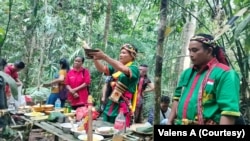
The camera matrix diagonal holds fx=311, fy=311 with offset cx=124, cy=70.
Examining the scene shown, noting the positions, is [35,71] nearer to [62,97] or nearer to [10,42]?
[10,42]

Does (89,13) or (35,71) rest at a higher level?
(89,13)

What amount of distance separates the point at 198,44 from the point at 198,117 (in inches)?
18.9

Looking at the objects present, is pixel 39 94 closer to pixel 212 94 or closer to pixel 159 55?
pixel 159 55

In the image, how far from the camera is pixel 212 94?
1982 millimetres

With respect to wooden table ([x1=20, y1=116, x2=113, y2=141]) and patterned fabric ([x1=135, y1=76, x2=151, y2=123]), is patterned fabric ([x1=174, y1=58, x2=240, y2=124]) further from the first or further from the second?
patterned fabric ([x1=135, y1=76, x2=151, y2=123])

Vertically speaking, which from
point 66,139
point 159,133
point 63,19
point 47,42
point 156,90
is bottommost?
point 66,139

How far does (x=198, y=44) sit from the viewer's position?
2.07 metres

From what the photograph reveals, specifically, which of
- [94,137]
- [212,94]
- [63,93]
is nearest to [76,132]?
[94,137]

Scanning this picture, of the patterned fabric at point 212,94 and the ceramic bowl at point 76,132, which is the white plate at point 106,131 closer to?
the ceramic bowl at point 76,132

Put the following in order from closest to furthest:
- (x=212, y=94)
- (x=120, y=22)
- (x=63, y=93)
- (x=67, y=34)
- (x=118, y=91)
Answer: (x=212, y=94) → (x=118, y=91) → (x=63, y=93) → (x=67, y=34) → (x=120, y=22)

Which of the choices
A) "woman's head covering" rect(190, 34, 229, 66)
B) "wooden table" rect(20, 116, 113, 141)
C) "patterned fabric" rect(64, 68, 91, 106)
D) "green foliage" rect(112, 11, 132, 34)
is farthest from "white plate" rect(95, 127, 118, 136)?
"green foliage" rect(112, 11, 132, 34)

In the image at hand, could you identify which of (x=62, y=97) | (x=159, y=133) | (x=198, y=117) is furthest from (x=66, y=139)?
(x=62, y=97)

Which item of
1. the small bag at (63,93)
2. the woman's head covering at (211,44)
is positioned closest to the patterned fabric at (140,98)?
the small bag at (63,93)

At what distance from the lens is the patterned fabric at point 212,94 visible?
1.88m
